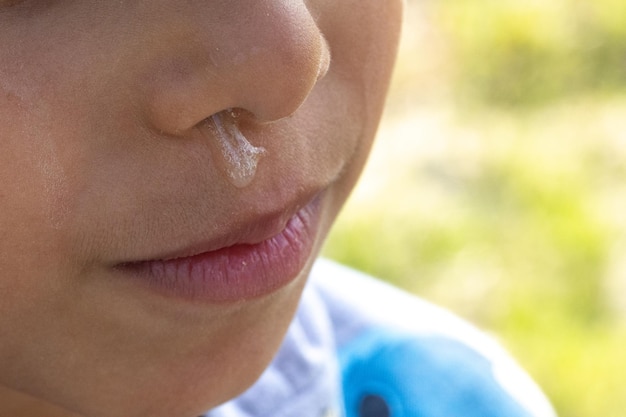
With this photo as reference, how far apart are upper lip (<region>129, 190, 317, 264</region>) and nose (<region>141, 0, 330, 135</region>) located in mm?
58

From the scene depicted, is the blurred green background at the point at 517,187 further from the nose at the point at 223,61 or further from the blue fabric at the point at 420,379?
the nose at the point at 223,61

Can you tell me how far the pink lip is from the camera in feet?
1.52

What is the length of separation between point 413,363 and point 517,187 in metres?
0.76

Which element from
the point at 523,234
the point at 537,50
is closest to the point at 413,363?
the point at 523,234

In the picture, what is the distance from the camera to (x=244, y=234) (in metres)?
0.48

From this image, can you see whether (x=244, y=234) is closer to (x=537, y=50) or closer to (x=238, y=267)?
(x=238, y=267)

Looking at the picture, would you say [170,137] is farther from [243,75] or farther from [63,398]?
[63,398]

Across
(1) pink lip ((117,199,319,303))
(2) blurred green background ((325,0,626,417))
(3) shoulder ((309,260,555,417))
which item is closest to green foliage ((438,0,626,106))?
(2) blurred green background ((325,0,626,417))

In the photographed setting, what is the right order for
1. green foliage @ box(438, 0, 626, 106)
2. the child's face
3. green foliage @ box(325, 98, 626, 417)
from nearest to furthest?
the child's face < green foliage @ box(325, 98, 626, 417) < green foliage @ box(438, 0, 626, 106)

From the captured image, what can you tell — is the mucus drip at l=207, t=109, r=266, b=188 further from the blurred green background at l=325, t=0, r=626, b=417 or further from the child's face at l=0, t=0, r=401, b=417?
the blurred green background at l=325, t=0, r=626, b=417

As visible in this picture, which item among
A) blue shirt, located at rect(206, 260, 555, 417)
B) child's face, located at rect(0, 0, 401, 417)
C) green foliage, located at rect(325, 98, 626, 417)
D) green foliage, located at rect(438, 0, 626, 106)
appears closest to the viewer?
child's face, located at rect(0, 0, 401, 417)

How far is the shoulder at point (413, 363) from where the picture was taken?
70cm

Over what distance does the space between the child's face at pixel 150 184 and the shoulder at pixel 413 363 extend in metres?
0.22

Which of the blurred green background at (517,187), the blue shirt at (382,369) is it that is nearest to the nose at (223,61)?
the blue shirt at (382,369)
